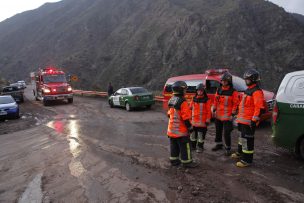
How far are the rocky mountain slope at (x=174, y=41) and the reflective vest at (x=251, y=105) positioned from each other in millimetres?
28987

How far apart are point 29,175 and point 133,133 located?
4864 mm

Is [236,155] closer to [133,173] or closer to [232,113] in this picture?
[232,113]

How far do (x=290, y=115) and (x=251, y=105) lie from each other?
87 cm

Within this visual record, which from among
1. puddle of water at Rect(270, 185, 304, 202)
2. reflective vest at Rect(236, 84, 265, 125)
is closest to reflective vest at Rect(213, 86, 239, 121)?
reflective vest at Rect(236, 84, 265, 125)

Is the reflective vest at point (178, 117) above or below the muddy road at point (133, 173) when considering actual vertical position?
above

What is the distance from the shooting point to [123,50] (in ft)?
181

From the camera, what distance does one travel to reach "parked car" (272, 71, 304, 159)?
6.85m

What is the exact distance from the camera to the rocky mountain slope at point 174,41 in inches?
1547

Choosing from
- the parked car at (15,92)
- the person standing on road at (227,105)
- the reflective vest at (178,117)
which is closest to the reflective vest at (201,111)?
the person standing on road at (227,105)

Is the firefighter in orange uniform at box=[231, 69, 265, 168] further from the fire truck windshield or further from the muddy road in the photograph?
the fire truck windshield

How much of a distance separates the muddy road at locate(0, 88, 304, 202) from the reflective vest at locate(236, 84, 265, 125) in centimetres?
105

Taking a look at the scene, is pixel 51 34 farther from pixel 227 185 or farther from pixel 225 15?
pixel 227 185

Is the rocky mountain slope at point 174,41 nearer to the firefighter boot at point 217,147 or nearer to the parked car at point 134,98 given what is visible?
the parked car at point 134,98

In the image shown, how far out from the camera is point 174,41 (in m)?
47.1
